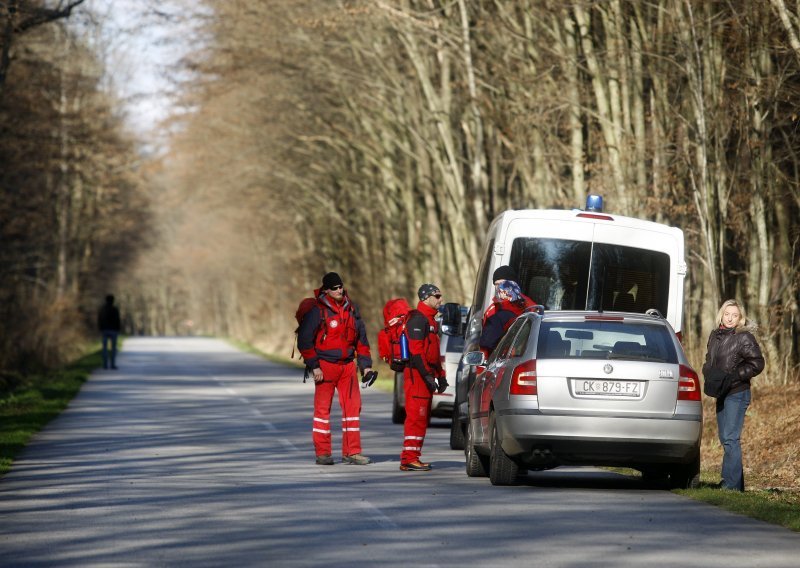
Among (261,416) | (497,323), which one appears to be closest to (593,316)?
(497,323)

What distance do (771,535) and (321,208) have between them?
38469 mm

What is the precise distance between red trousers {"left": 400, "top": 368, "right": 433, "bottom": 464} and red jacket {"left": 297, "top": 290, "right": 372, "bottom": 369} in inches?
19.0

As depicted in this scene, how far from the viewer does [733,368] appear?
44.4 feet

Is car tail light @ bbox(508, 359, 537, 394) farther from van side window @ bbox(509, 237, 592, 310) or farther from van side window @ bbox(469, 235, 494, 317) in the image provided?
van side window @ bbox(469, 235, 494, 317)

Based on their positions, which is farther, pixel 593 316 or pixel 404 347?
pixel 404 347

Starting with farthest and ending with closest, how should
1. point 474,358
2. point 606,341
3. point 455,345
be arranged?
point 455,345 < point 474,358 < point 606,341

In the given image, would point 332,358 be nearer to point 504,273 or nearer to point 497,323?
point 497,323

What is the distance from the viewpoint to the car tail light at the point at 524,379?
13.2 metres

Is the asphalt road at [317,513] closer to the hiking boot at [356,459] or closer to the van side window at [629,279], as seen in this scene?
the hiking boot at [356,459]

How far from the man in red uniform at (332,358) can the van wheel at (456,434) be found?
90.3 inches

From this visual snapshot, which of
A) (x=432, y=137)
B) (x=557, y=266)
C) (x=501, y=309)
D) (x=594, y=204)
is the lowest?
(x=501, y=309)

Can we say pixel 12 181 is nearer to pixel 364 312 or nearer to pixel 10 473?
pixel 364 312

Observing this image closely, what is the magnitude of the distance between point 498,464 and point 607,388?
127cm

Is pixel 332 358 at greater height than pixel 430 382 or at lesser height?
greater
